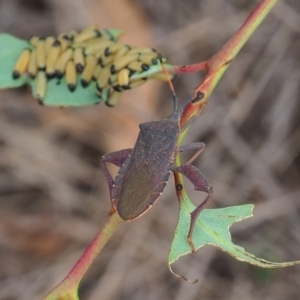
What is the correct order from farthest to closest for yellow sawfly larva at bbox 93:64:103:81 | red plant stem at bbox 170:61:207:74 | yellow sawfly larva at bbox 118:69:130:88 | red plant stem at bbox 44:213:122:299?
1. yellow sawfly larva at bbox 93:64:103:81
2. yellow sawfly larva at bbox 118:69:130:88
3. red plant stem at bbox 170:61:207:74
4. red plant stem at bbox 44:213:122:299

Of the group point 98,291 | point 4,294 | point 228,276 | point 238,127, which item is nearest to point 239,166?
point 238,127

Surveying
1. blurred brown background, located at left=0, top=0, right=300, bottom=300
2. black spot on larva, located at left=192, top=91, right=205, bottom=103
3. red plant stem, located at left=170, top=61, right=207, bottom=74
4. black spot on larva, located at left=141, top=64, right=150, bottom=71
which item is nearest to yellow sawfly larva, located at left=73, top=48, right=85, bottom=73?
black spot on larva, located at left=141, top=64, right=150, bottom=71

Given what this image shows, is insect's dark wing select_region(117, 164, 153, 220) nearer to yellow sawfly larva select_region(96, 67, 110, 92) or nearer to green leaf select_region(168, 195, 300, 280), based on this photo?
green leaf select_region(168, 195, 300, 280)

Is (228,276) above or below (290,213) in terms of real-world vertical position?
below

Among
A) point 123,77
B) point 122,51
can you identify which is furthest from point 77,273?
point 122,51

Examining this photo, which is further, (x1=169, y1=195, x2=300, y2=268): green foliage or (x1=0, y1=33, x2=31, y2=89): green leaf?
(x1=0, y1=33, x2=31, y2=89): green leaf

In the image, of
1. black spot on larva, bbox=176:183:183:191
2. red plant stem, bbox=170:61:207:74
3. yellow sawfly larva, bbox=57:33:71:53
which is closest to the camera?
black spot on larva, bbox=176:183:183:191

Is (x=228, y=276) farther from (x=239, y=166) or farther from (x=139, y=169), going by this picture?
(x=139, y=169)
